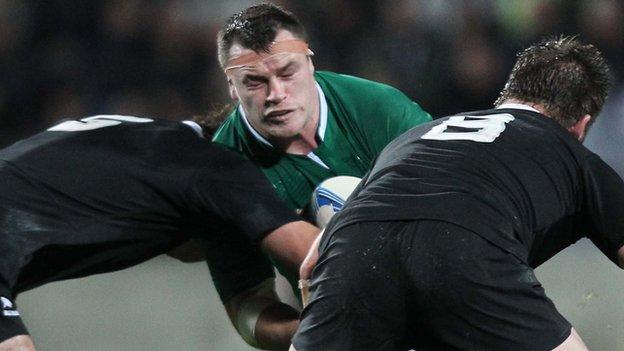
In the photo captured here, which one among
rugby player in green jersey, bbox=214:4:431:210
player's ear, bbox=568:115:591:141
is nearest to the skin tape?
rugby player in green jersey, bbox=214:4:431:210

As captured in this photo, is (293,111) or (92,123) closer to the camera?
(92,123)

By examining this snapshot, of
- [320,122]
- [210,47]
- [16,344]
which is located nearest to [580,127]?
[320,122]

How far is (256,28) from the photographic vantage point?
258 centimetres

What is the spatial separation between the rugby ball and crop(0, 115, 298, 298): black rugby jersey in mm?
226

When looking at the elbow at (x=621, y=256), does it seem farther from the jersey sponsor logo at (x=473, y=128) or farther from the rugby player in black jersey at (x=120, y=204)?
the rugby player in black jersey at (x=120, y=204)

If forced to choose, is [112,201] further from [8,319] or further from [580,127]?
[580,127]

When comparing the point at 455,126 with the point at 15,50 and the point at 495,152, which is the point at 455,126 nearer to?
the point at 495,152

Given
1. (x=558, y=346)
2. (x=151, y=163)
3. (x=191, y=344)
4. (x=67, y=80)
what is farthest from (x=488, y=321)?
(x=67, y=80)

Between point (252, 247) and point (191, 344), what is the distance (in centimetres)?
124

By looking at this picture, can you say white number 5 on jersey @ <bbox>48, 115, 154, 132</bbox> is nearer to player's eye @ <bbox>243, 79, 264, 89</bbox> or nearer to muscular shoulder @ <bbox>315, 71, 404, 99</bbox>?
player's eye @ <bbox>243, 79, 264, 89</bbox>

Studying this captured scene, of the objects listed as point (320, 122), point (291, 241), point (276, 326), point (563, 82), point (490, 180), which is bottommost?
point (276, 326)

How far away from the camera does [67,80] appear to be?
406 cm

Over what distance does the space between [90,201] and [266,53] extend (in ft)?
2.07

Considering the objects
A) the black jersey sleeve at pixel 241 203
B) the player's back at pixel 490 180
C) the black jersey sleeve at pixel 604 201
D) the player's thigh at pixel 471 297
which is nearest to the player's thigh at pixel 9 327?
the black jersey sleeve at pixel 241 203
